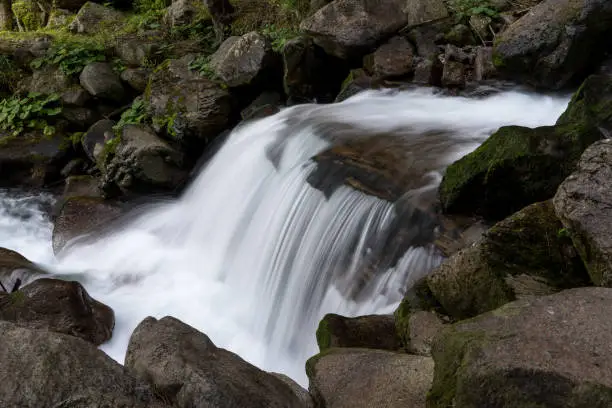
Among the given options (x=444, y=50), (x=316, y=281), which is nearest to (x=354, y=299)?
(x=316, y=281)

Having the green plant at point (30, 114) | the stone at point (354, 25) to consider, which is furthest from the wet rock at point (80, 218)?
the stone at point (354, 25)

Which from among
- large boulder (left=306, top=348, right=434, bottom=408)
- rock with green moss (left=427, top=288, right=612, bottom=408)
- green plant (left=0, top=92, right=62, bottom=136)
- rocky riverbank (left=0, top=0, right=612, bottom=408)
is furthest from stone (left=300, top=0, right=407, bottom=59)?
rock with green moss (left=427, top=288, right=612, bottom=408)

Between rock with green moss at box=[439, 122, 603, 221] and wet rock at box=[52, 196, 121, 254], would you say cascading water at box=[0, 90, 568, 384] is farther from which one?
rock with green moss at box=[439, 122, 603, 221]

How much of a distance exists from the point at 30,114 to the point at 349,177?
24.1 feet

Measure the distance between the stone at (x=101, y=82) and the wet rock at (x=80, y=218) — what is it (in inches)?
107

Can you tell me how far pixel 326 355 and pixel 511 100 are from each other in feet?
15.6

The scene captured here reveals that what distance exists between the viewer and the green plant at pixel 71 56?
10.6 m

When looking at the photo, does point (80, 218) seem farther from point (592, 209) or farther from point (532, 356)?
point (532, 356)

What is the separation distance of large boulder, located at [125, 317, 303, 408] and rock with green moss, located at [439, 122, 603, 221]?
242cm

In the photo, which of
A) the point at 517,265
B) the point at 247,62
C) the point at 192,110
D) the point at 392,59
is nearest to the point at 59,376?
the point at 517,265

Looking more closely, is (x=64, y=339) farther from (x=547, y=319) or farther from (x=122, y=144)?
(x=122, y=144)

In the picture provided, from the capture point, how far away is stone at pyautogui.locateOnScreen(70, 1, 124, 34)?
500 inches

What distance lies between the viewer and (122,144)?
26.5 ft

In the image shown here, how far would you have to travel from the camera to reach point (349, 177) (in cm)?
546
